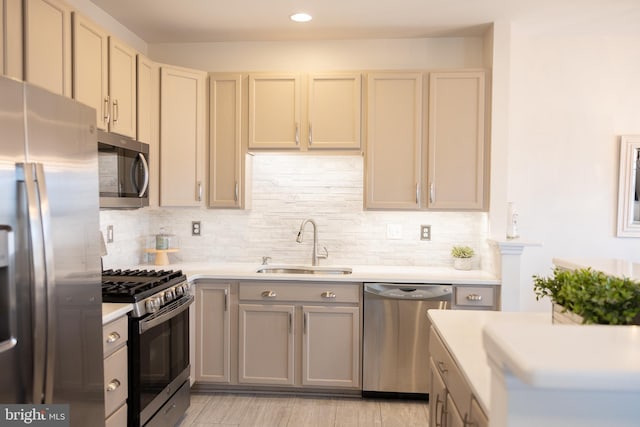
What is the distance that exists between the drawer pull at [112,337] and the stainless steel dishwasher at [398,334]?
5.31 feet

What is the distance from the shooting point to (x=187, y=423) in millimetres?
2893

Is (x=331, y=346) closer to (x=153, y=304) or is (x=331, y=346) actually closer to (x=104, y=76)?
(x=153, y=304)

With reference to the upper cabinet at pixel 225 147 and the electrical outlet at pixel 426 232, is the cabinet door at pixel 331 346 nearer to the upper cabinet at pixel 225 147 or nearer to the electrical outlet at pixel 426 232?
the electrical outlet at pixel 426 232

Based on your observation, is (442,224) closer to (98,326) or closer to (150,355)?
(150,355)

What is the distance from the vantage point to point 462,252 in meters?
3.49

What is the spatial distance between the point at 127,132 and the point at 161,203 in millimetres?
622

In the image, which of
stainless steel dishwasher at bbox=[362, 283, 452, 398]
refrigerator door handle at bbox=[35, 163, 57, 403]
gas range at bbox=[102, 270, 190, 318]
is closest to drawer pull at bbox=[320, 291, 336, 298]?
stainless steel dishwasher at bbox=[362, 283, 452, 398]

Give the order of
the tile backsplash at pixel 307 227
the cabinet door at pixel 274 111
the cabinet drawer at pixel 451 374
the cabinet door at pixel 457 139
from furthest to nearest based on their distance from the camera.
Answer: the tile backsplash at pixel 307 227
the cabinet door at pixel 274 111
the cabinet door at pixel 457 139
the cabinet drawer at pixel 451 374

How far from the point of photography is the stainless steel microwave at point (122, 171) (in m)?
2.62

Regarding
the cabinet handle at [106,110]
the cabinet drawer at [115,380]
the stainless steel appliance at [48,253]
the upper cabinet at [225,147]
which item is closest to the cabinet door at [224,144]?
the upper cabinet at [225,147]

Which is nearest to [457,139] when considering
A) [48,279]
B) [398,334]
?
[398,334]

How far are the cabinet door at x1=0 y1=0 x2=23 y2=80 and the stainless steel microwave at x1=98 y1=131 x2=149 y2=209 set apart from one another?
0.60 metres

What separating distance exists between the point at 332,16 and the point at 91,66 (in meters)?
1.59

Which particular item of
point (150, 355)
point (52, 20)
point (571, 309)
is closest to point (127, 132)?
point (52, 20)
